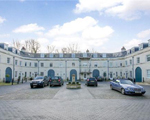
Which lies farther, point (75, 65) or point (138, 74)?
point (75, 65)

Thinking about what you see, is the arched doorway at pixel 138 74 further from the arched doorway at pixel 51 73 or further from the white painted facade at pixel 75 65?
the arched doorway at pixel 51 73

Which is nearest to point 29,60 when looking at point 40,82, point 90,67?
point 90,67

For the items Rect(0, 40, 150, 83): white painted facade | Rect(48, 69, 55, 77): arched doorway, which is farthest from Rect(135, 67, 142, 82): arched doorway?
Rect(48, 69, 55, 77): arched doorway

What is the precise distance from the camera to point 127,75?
37.3m

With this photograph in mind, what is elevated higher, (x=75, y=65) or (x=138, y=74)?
(x=75, y=65)

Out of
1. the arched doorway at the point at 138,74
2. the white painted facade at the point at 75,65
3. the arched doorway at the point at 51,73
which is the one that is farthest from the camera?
the arched doorway at the point at 51,73

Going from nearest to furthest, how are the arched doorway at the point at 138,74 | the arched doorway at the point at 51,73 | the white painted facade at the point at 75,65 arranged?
the arched doorway at the point at 138,74, the white painted facade at the point at 75,65, the arched doorway at the point at 51,73

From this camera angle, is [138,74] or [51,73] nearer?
[138,74]

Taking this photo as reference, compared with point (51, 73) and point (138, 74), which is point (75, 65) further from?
point (138, 74)

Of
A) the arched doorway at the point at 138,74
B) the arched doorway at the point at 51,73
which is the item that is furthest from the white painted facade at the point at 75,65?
the arched doorway at the point at 138,74

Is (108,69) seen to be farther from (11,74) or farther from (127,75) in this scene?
(11,74)

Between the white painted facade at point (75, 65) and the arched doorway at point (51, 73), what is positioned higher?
the white painted facade at point (75, 65)

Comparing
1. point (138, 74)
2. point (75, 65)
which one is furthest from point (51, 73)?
point (138, 74)

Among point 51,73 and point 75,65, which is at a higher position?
point 75,65
